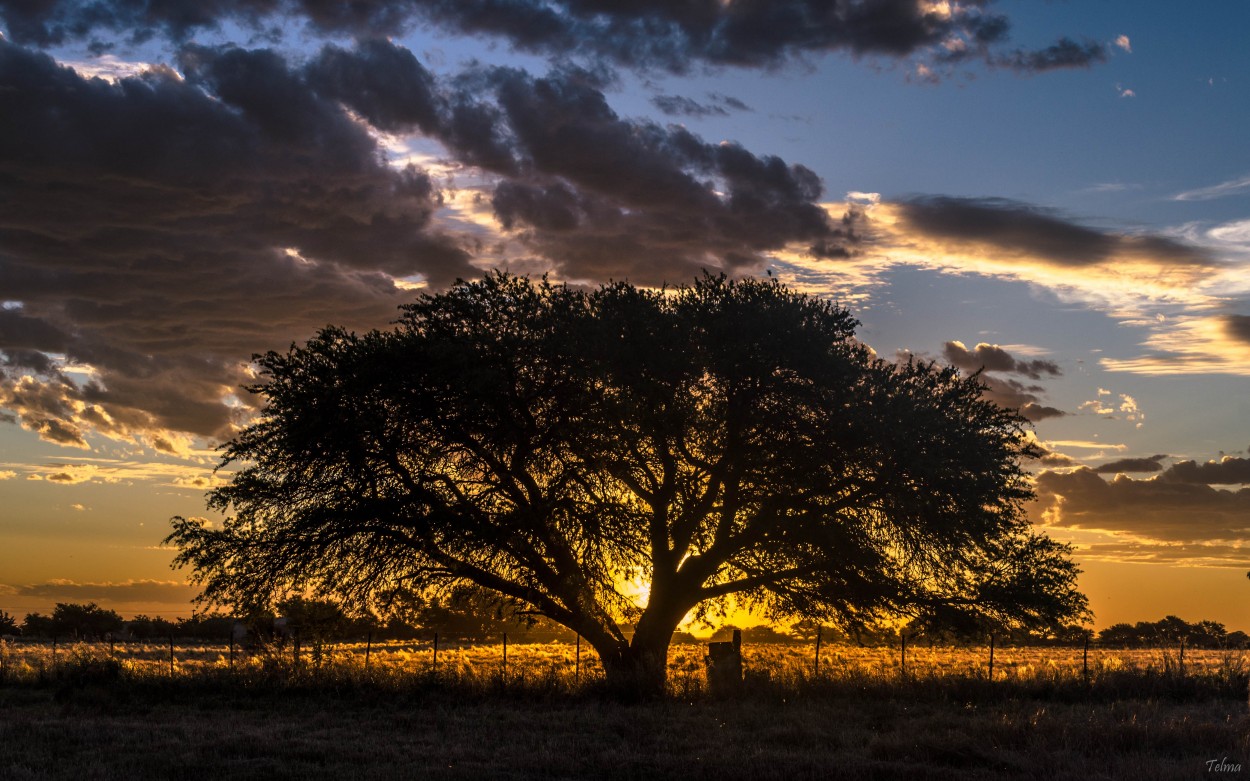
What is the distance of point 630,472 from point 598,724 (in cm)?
853

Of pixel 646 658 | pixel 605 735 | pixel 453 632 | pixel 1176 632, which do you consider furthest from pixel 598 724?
pixel 1176 632

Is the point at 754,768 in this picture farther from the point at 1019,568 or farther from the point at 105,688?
the point at 105,688

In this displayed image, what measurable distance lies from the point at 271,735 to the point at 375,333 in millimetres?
12447

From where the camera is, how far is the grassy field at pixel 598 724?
56.6 ft

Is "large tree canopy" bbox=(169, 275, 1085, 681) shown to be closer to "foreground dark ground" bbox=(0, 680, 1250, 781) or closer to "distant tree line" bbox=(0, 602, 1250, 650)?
"foreground dark ground" bbox=(0, 680, 1250, 781)

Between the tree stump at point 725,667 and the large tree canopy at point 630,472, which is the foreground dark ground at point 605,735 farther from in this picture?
the large tree canopy at point 630,472

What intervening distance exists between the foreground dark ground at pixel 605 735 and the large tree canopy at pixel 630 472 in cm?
376

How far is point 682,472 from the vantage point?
29.7m

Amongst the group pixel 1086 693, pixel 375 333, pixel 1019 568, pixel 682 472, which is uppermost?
pixel 375 333

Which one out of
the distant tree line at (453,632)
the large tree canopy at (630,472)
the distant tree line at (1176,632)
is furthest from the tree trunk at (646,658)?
the distant tree line at (1176,632)

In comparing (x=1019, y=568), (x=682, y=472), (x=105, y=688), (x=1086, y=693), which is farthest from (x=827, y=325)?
(x=105, y=688)

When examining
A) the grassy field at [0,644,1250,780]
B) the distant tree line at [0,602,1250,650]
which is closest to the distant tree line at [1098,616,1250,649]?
the distant tree line at [0,602,1250,650]

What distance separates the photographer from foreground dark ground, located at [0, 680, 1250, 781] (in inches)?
674

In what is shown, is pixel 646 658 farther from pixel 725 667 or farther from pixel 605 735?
pixel 605 735
